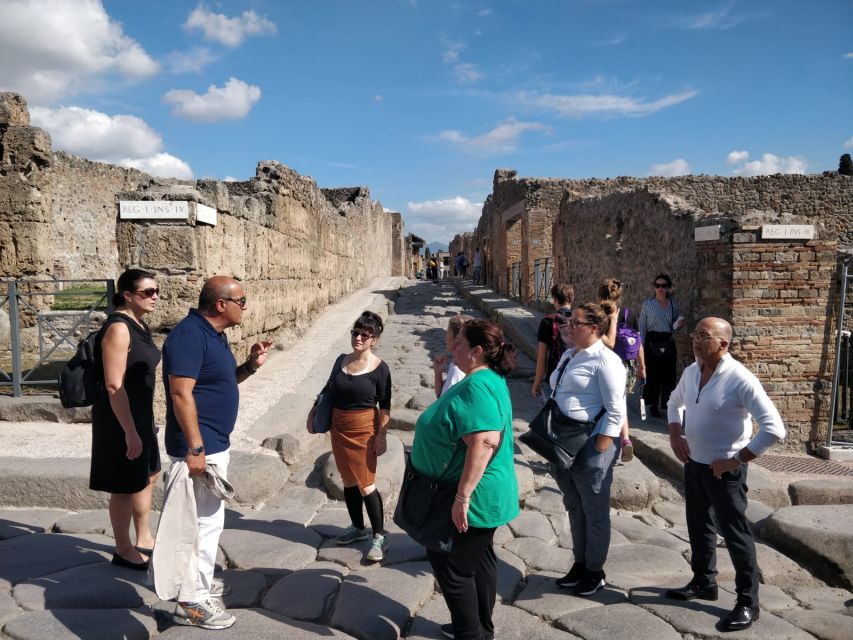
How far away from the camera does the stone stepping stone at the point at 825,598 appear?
11.3 feet

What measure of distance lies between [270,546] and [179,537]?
110 centimetres

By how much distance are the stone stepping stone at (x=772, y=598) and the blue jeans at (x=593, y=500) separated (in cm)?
82

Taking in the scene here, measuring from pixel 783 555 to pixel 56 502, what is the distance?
5042mm

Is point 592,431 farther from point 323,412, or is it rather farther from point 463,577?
point 323,412

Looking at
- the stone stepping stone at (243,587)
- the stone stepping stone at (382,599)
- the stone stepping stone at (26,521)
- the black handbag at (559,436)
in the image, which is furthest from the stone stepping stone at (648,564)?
the stone stepping stone at (26,521)

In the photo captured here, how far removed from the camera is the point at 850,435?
7879mm

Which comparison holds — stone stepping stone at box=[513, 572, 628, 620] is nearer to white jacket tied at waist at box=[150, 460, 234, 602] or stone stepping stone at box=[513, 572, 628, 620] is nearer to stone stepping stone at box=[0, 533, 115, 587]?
white jacket tied at waist at box=[150, 460, 234, 602]

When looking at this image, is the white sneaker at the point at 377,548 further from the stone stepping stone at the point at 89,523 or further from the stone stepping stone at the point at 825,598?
the stone stepping stone at the point at 825,598

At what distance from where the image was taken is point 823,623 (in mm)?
3092

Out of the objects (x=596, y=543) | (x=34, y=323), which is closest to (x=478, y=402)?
(x=596, y=543)

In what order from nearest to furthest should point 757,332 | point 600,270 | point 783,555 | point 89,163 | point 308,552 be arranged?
point 308,552, point 783,555, point 757,332, point 600,270, point 89,163

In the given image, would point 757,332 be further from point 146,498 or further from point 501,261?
point 501,261

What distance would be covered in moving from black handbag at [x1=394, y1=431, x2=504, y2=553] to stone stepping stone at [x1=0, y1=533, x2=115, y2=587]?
2.15 meters

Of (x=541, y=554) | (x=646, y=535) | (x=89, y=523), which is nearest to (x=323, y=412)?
(x=541, y=554)
